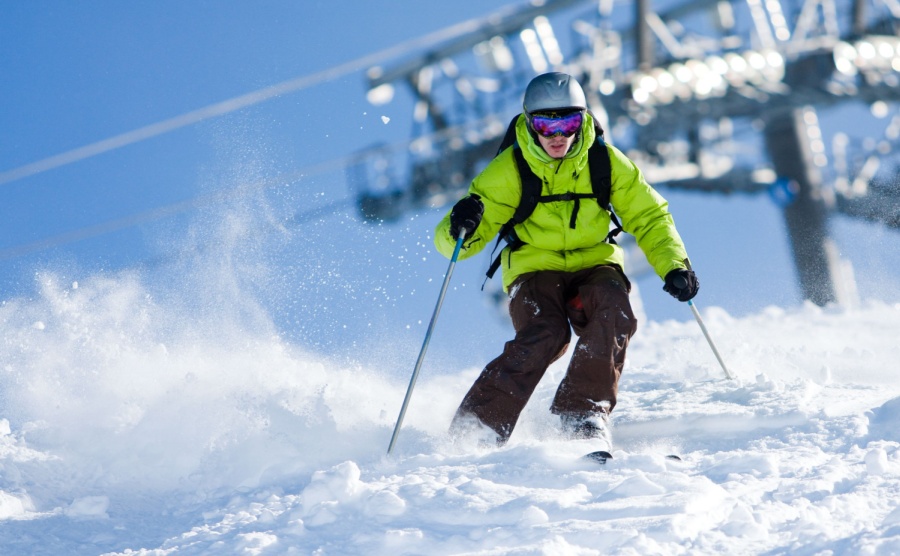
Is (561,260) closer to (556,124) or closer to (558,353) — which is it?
(558,353)

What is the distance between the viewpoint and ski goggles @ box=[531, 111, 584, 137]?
4590 millimetres

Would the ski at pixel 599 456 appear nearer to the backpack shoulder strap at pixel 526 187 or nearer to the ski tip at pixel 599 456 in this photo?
the ski tip at pixel 599 456

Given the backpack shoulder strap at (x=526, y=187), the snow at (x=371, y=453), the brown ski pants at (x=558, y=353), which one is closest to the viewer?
the snow at (x=371, y=453)

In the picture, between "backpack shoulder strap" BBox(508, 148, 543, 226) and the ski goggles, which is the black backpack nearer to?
"backpack shoulder strap" BBox(508, 148, 543, 226)

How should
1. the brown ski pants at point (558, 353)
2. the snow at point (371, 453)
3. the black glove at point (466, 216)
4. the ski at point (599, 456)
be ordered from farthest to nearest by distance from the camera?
the black glove at point (466, 216) → the brown ski pants at point (558, 353) → the ski at point (599, 456) → the snow at point (371, 453)

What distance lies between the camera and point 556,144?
4.61 metres

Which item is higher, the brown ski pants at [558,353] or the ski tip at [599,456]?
the brown ski pants at [558,353]

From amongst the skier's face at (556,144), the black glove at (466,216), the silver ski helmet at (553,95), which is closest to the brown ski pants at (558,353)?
the black glove at (466,216)

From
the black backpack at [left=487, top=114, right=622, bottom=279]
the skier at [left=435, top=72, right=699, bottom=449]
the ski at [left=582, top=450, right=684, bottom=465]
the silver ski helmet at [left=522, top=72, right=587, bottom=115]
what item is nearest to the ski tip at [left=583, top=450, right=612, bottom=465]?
the ski at [left=582, top=450, right=684, bottom=465]

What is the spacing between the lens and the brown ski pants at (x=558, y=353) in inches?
179

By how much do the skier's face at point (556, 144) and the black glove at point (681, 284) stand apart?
809mm

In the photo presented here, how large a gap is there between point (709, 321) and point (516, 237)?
480 cm

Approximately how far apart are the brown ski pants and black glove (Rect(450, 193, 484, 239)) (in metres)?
0.50

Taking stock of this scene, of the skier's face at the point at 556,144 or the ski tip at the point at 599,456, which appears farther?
the skier's face at the point at 556,144
